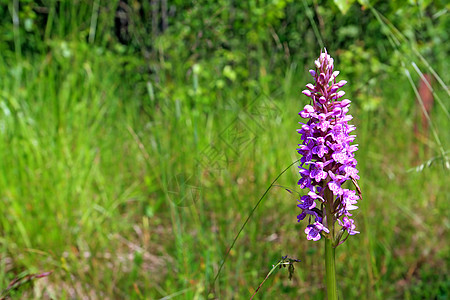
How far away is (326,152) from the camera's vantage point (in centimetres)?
81

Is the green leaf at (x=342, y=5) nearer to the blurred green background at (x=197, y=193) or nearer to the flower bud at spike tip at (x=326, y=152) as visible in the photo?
the blurred green background at (x=197, y=193)

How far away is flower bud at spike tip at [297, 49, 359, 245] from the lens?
2.68ft

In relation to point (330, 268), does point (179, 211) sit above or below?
above

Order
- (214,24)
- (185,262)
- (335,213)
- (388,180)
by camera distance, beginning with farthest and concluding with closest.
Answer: (388,180), (214,24), (185,262), (335,213)

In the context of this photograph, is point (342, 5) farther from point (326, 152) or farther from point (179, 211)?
point (179, 211)

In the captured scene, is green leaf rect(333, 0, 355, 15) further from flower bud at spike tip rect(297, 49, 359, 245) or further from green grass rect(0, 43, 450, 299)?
flower bud at spike tip rect(297, 49, 359, 245)

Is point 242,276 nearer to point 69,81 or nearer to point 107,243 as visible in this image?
point 107,243

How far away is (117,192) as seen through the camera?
102 inches

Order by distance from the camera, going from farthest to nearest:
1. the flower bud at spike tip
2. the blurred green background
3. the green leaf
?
the blurred green background < the green leaf < the flower bud at spike tip

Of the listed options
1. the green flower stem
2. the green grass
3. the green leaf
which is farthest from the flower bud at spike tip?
the green grass

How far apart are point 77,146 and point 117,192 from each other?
1.11 ft

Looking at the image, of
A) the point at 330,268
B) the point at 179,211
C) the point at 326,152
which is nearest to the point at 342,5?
the point at 326,152

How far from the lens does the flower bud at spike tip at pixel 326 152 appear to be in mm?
816

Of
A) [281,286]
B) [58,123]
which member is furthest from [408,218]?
[58,123]
